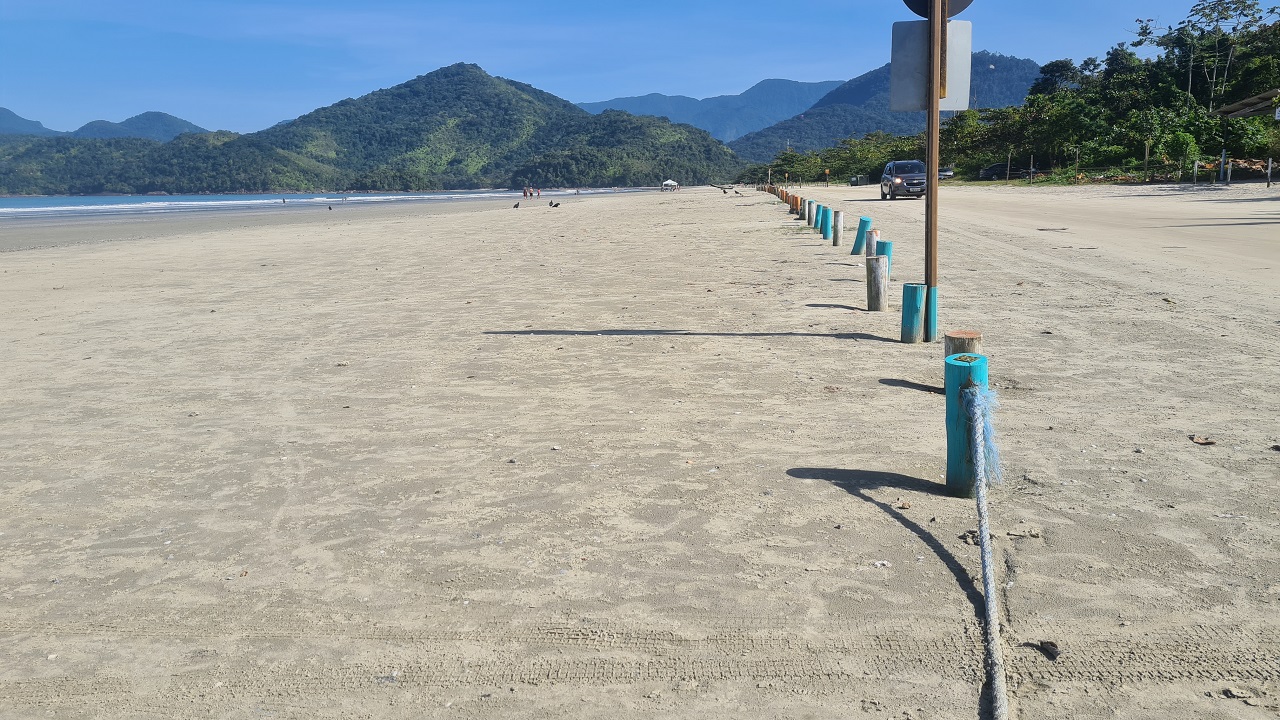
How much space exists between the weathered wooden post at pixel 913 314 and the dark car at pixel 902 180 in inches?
1323

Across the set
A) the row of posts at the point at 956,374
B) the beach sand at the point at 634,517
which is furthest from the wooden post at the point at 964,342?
the beach sand at the point at 634,517

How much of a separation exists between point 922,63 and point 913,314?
2161mm

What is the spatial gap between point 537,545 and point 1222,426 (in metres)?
4.10

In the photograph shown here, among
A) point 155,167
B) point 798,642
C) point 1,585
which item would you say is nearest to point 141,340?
point 1,585

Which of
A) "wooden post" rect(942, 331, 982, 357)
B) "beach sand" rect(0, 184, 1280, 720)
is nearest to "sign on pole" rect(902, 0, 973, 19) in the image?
"beach sand" rect(0, 184, 1280, 720)

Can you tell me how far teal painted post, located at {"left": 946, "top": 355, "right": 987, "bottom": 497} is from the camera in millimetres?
4336

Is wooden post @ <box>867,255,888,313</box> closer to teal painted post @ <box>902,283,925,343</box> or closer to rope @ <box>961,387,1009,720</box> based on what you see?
teal painted post @ <box>902,283,925,343</box>

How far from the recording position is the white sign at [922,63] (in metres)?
7.18

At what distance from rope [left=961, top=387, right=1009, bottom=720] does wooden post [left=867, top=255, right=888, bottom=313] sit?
5517mm

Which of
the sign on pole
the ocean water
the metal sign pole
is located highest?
the ocean water

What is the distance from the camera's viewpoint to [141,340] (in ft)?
31.5

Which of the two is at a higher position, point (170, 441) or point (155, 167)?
point (155, 167)

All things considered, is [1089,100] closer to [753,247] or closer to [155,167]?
[753,247]

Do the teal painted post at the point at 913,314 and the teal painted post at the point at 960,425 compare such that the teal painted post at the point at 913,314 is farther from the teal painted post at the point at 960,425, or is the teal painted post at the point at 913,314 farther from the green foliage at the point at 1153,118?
the green foliage at the point at 1153,118
